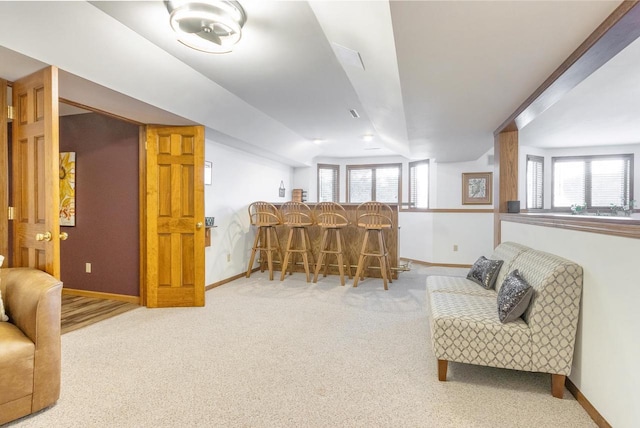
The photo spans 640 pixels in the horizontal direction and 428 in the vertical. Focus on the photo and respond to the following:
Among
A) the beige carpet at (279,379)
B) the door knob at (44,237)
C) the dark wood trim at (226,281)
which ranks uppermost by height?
the door knob at (44,237)

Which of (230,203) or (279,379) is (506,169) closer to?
(279,379)

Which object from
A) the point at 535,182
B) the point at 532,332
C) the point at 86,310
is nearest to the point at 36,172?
the point at 86,310

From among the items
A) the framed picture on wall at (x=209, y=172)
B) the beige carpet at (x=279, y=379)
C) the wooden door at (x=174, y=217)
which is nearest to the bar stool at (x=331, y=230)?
the beige carpet at (x=279, y=379)

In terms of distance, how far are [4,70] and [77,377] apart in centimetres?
213

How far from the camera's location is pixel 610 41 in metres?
1.60

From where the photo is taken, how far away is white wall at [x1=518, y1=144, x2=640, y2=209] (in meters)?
5.66

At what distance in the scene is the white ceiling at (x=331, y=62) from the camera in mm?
1617

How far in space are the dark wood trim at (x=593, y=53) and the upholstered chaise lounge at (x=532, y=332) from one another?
1.18 m

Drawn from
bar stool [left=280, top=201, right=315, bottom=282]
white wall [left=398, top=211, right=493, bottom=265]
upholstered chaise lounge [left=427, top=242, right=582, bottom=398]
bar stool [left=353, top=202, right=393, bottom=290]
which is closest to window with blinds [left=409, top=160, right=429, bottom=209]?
white wall [left=398, top=211, right=493, bottom=265]

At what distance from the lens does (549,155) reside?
19.8ft

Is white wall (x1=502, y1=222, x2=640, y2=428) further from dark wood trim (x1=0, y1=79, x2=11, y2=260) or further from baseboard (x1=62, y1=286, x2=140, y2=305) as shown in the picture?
baseboard (x1=62, y1=286, x2=140, y2=305)

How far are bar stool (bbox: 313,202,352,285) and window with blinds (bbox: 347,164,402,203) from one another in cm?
252

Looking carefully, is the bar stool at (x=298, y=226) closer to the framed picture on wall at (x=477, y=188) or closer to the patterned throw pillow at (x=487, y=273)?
the patterned throw pillow at (x=487, y=273)

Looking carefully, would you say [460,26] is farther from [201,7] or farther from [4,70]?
[4,70]
